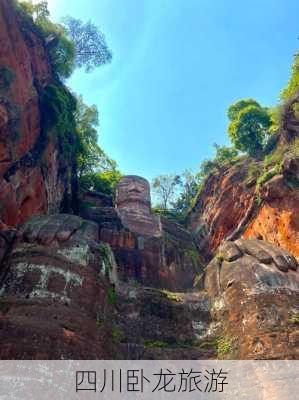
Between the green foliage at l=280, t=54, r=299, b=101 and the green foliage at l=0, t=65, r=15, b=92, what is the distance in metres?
11.8

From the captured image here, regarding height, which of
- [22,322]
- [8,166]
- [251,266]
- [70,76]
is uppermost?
[70,76]

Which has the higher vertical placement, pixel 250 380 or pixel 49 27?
pixel 49 27

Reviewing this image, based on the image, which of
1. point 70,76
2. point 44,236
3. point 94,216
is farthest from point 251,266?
point 70,76

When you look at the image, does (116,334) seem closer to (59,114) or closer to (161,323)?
(161,323)

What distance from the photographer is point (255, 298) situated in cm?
→ 1169

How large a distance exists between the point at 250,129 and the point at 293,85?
4.98 meters

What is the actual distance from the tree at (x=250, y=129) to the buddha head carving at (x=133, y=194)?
18.2 ft

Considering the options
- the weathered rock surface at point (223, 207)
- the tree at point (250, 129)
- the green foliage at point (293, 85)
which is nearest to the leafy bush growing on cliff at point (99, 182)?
the weathered rock surface at point (223, 207)

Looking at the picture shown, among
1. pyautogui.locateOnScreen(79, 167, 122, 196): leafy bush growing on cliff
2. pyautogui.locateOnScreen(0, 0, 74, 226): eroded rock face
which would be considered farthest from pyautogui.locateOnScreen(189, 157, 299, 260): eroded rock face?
pyautogui.locateOnScreen(0, 0, 74, 226): eroded rock face

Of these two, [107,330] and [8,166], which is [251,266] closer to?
[107,330]

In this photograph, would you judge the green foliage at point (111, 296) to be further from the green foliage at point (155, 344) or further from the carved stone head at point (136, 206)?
the carved stone head at point (136, 206)

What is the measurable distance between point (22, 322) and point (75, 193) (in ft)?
43.7

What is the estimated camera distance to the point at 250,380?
33.0ft

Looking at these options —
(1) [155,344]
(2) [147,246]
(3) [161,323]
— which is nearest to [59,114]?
(2) [147,246]
